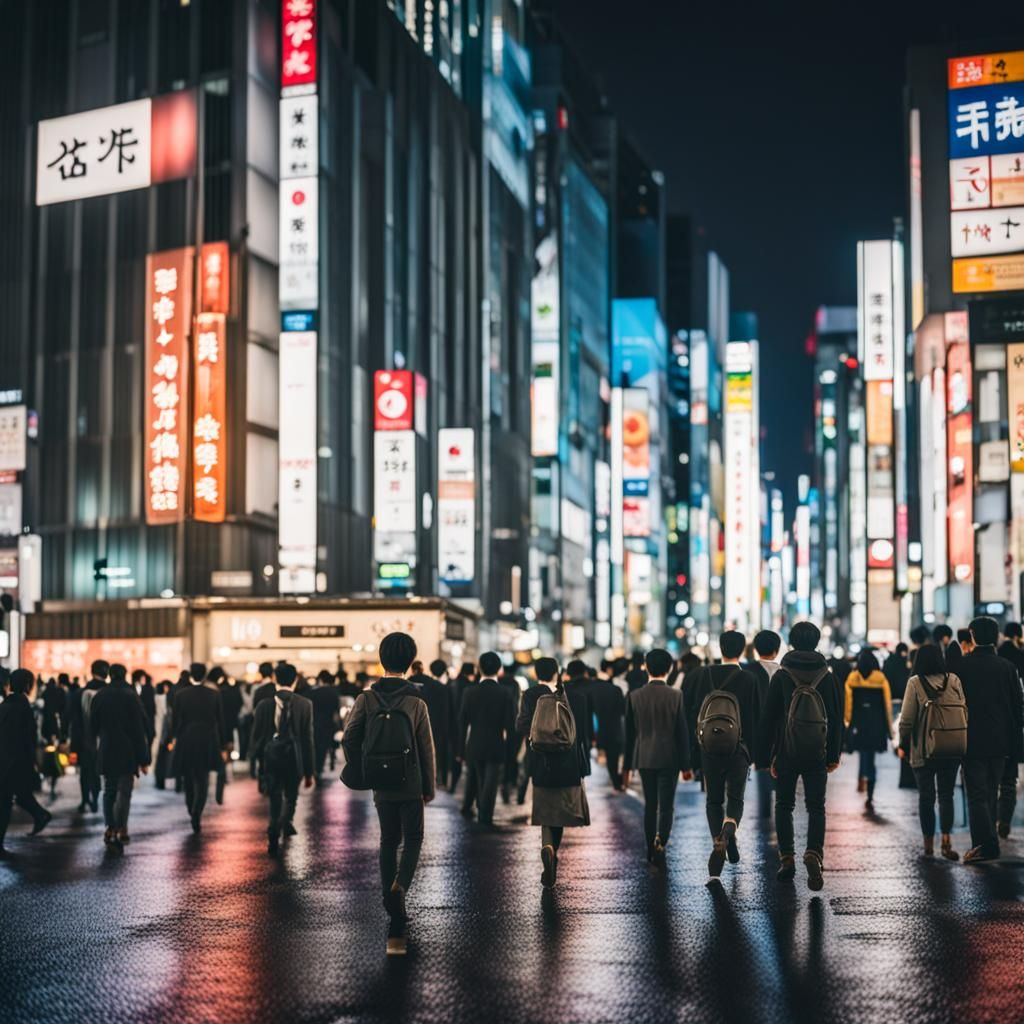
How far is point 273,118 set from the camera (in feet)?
154

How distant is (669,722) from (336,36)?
4576 cm

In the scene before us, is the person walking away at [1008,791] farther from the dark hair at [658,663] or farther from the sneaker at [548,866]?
the sneaker at [548,866]

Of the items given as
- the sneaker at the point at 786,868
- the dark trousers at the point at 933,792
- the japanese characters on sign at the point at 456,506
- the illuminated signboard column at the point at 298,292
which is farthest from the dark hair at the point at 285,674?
the japanese characters on sign at the point at 456,506

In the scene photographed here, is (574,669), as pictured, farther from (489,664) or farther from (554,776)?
(554,776)

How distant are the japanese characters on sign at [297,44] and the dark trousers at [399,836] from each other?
37710mm

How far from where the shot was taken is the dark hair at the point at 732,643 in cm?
1165

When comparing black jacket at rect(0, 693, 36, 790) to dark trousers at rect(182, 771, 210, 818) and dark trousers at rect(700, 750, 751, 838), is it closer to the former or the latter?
dark trousers at rect(182, 771, 210, 818)

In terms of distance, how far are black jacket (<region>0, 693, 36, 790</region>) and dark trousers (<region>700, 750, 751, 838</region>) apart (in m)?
5.82

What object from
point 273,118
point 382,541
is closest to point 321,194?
point 273,118

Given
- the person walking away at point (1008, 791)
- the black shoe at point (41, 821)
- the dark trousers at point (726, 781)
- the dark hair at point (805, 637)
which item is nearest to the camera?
the dark hair at point (805, 637)

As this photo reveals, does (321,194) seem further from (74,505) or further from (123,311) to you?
(74,505)

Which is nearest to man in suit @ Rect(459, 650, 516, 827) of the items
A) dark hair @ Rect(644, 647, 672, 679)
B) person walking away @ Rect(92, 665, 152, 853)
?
person walking away @ Rect(92, 665, 152, 853)

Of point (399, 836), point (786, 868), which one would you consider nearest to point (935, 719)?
point (786, 868)

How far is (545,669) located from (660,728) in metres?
0.99
